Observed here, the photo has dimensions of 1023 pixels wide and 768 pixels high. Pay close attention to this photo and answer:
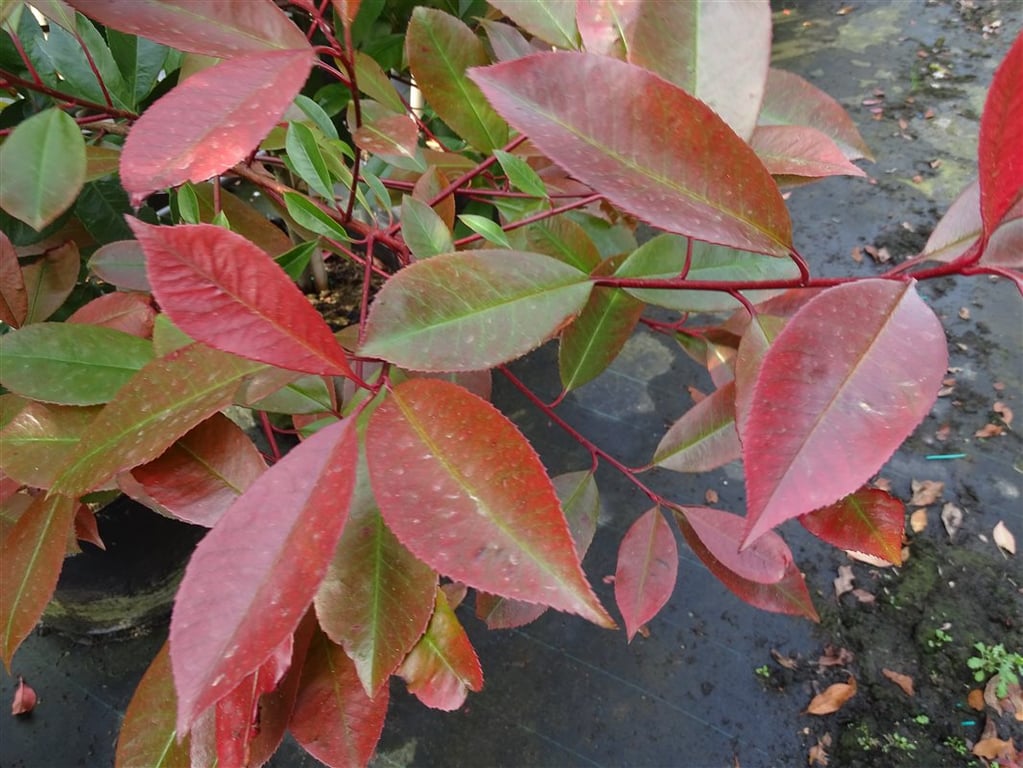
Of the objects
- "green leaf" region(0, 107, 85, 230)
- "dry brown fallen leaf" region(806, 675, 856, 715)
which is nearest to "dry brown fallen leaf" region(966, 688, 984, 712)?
"dry brown fallen leaf" region(806, 675, 856, 715)

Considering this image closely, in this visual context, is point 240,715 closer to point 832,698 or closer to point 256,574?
point 256,574

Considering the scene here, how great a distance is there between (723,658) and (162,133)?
126 centimetres

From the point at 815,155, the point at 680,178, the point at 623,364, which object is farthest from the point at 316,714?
the point at 623,364

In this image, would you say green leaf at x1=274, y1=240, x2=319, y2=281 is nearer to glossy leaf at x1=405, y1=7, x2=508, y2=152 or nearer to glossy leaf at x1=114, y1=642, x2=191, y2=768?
glossy leaf at x1=405, y1=7, x2=508, y2=152

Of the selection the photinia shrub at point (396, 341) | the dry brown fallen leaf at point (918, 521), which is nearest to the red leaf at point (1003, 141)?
the photinia shrub at point (396, 341)

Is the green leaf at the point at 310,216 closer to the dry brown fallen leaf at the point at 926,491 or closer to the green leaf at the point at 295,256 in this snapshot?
the green leaf at the point at 295,256

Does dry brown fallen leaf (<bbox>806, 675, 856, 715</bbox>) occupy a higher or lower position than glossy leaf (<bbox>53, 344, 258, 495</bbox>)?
lower

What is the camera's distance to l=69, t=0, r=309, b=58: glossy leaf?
40cm

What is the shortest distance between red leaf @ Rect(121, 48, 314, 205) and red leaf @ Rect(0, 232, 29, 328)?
0.99 feet

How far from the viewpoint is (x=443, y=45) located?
625mm

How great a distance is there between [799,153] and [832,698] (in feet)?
3.52

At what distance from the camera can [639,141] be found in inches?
13.9

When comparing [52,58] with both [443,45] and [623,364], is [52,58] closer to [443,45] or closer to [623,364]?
[443,45]

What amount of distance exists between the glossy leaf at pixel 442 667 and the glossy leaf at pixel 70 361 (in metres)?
0.30
